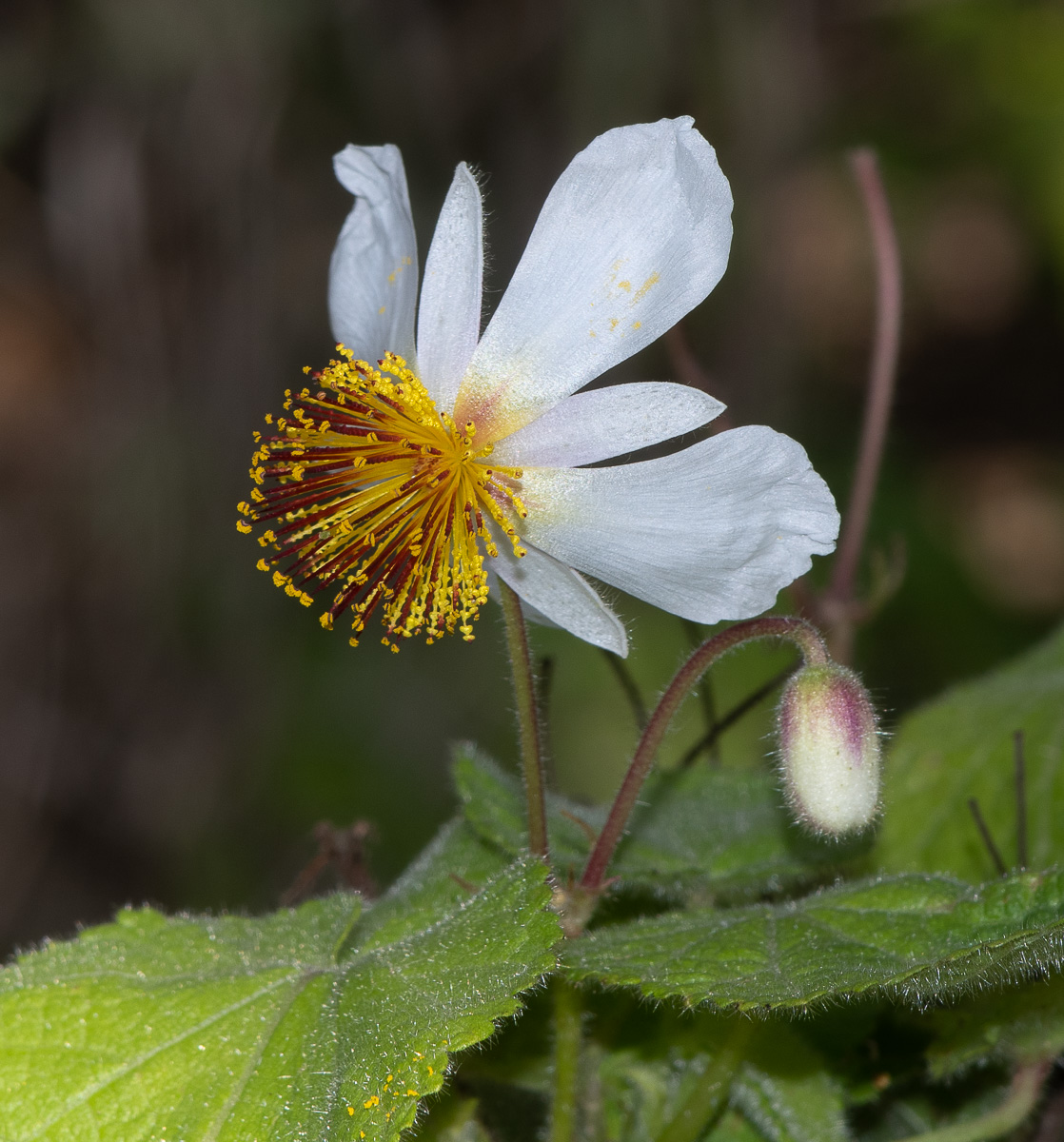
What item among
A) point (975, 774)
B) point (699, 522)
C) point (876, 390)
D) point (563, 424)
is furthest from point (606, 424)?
point (975, 774)

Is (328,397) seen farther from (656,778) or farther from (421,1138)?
(421,1138)

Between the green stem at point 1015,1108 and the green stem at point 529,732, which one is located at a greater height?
the green stem at point 529,732

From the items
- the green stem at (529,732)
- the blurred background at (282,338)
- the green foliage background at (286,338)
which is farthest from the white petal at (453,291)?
the blurred background at (282,338)

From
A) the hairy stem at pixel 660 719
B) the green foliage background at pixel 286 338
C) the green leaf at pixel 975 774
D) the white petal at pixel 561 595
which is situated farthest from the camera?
the green foliage background at pixel 286 338

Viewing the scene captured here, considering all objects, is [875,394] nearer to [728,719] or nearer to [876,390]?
[876,390]

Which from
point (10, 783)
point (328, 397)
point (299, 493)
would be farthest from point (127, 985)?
point (10, 783)

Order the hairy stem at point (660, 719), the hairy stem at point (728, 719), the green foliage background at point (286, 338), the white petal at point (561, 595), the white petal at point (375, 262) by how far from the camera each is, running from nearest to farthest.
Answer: the hairy stem at point (660, 719), the white petal at point (561, 595), the white petal at point (375, 262), the hairy stem at point (728, 719), the green foliage background at point (286, 338)

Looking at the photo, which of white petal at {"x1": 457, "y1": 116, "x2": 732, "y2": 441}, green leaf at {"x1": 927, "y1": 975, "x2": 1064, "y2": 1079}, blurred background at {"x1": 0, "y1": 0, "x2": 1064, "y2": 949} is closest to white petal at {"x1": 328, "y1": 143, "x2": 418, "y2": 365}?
white petal at {"x1": 457, "y1": 116, "x2": 732, "y2": 441}

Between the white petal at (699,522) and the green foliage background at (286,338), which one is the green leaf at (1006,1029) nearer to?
the white petal at (699,522)

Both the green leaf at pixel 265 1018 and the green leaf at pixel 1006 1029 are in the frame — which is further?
the green leaf at pixel 1006 1029
